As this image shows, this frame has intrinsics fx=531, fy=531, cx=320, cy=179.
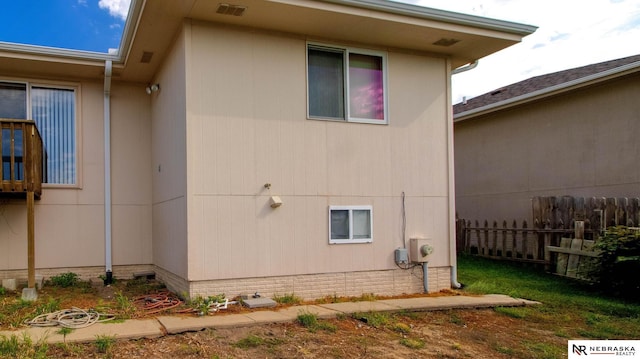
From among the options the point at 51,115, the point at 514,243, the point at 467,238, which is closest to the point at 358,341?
the point at 51,115

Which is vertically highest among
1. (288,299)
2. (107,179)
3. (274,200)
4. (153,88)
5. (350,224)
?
(153,88)

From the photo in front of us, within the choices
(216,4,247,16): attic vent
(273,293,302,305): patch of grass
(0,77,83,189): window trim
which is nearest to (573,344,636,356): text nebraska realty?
(273,293,302,305): patch of grass

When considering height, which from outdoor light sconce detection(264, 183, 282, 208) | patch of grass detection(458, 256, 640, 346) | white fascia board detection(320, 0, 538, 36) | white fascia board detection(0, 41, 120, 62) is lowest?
patch of grass detection(458, 256, 640, 346)

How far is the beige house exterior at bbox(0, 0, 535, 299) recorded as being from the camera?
23.6 ft

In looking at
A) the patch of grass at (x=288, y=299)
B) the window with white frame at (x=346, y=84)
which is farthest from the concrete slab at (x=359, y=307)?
the window with white frame at (x=346, y=84)

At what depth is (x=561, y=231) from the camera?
10.2 meters

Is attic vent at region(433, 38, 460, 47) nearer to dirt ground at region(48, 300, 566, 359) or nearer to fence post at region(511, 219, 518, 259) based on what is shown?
dirt ground at region(48, 300, 566, 359)

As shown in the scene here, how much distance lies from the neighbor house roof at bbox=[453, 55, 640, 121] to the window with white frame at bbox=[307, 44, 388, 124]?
552 cm

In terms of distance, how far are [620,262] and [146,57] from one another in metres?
8.01

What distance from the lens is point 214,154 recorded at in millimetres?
7238

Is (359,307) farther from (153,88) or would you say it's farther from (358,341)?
(153,88)

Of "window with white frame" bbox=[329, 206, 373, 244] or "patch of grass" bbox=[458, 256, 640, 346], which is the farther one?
"window with white frame" bbox=[329, 206, 373, 244]

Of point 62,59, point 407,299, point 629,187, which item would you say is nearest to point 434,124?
point 407,299

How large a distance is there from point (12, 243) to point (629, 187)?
11.6 meters
